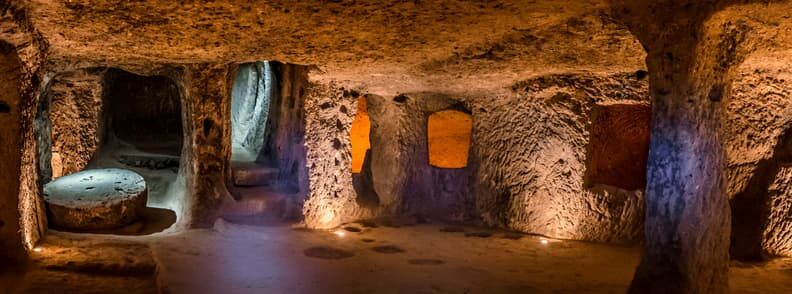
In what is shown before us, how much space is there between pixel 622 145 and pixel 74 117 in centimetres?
802

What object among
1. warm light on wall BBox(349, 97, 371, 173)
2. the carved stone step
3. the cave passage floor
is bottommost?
the cave passage floor

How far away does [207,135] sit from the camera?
23.2ft

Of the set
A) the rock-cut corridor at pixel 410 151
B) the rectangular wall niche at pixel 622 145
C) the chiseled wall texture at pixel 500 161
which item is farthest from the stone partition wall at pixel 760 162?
the rectangular wall niche at pixel 622 145

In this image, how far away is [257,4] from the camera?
147 inches

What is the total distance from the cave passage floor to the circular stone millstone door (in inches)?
52.1

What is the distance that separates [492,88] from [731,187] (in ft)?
9.53

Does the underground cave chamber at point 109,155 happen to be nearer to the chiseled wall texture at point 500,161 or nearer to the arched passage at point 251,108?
the arched passage at point 251,108

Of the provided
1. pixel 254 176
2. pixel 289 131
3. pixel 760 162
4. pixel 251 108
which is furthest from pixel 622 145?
pixel 251 108

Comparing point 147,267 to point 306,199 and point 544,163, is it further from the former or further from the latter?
point 544,163

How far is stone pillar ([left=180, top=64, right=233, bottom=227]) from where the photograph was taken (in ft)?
22.6

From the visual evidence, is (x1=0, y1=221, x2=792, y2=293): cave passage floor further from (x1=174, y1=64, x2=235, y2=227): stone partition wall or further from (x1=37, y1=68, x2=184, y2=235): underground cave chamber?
(x1=37, y1=68, x2=184, y2=235): underground cave chamber

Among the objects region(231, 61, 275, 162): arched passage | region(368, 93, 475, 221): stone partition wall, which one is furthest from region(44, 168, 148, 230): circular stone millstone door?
region(368, 93, 475, 221): stone partition wall

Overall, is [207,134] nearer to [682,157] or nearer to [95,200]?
[95,200]

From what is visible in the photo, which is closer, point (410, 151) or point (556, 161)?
point (556, 161)
